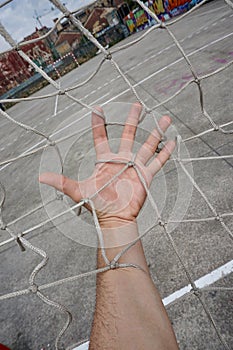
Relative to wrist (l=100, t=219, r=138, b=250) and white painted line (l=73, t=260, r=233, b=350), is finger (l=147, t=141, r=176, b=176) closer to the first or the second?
wrist (l=100, t=219, r=138, b=250)

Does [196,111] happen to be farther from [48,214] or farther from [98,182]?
[98,182]

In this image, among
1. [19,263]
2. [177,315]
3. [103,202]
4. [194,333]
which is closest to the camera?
[103,202]

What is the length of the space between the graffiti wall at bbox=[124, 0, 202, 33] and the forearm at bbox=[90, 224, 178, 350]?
16182mm

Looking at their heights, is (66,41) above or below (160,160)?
below

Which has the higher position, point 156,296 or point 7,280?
point 156,296

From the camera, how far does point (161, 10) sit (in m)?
18.4

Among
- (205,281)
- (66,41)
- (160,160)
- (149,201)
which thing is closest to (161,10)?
(66,41)

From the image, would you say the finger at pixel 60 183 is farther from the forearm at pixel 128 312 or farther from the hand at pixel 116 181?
the forearm at pixel 128 312

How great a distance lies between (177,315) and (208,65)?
195 inches

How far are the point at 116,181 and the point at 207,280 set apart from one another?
1037 millimetres

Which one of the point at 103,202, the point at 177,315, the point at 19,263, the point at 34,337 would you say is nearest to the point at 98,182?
the point at 103,202

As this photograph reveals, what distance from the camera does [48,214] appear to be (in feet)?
10.6

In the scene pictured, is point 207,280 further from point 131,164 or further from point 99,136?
point 99,136

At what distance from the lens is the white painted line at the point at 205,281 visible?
171 cm
